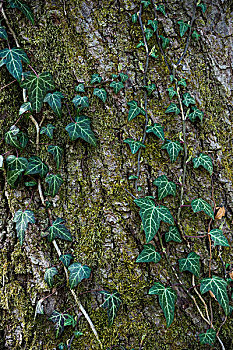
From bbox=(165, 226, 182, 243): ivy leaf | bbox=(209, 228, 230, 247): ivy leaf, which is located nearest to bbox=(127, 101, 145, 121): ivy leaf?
bbox=(165, 226, 182, 243): ivy leaf

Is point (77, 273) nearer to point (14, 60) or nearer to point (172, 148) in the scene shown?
point (172, 148)

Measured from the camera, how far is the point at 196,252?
1.18m

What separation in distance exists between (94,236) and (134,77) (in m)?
0.76

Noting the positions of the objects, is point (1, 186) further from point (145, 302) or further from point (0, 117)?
point (145, 302)

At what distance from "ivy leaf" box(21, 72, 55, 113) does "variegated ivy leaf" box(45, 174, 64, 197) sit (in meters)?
0.29

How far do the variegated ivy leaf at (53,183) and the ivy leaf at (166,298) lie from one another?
578mm

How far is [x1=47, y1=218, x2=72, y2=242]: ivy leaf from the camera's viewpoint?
1.09 meters

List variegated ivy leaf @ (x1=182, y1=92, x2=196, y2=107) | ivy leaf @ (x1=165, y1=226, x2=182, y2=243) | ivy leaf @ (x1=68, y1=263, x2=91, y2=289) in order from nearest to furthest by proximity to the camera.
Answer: ivy leaf @ (x1=68, y1=263, x2=91, y2=289), ivy leaf @ (x1=165, y1=226, x2=182, y2=243), variegated ivy leaf @ (x1=182, y1=92, x2=196, y2=107)

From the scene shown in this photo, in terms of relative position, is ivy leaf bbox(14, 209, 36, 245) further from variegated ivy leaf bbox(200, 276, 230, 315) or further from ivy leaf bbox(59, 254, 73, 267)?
variegated ivy leaf bbox(200, 276, 230, 315)

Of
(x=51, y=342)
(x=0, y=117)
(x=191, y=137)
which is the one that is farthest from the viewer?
(x=191, y=137)

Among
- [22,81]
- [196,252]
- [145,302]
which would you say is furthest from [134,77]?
[145,302]

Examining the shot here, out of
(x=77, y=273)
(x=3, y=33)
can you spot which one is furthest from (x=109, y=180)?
(x=3, y=33)

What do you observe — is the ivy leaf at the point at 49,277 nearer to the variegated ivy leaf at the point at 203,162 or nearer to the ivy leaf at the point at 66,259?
the ivy leaf at the point at 66,259

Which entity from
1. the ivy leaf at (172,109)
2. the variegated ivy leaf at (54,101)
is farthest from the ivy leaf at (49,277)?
the ivy leaf at (172,109)
